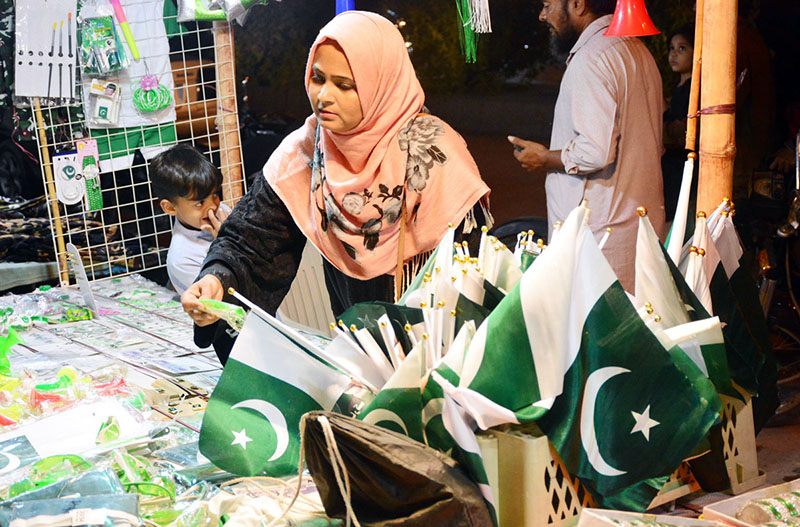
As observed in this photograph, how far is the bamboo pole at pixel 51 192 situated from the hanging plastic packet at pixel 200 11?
820 millimetres

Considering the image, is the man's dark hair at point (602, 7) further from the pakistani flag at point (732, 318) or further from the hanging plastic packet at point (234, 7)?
the hanging plastic packet at point (234, 7)

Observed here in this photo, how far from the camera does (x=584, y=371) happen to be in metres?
1.04

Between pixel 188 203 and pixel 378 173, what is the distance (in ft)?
6.81

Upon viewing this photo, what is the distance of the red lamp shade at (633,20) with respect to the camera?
2.45 meters

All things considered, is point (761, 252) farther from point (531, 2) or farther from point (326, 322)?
point (326, 322)

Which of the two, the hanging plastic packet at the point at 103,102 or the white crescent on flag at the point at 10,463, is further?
the hanging plastic packet at the point at 103,102

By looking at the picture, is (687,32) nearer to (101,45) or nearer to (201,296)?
(201,296)

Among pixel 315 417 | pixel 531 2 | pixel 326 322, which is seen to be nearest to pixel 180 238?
pixel 326 322

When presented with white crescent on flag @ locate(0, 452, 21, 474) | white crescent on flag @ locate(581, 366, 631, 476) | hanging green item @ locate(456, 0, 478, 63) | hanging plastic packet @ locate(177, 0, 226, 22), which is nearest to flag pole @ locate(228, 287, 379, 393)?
white crescent on flag @ locate(581, 366, 631, 476)

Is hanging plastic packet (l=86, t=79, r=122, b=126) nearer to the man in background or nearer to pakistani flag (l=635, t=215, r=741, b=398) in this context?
the man in background

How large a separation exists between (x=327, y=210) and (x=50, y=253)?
2962mm

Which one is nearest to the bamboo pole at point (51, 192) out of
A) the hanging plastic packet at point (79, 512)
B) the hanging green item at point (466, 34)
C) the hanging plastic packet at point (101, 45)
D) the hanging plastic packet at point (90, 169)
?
the hanging plastic packet at point (90, 169)

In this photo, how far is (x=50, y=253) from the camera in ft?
15.4

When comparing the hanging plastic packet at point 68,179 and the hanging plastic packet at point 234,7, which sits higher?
the hanging plastic packet at point 234,7
